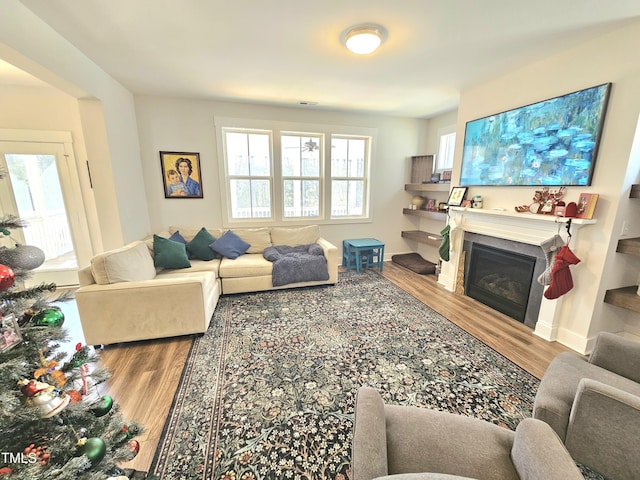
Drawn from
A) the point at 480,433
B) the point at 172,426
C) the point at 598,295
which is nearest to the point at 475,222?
the point at 598,295

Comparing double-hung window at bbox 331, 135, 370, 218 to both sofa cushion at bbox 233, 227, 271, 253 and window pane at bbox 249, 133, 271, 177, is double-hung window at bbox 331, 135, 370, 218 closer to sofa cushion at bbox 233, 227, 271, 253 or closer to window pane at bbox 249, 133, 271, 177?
window pane at bbox 249, 133, 271, 177

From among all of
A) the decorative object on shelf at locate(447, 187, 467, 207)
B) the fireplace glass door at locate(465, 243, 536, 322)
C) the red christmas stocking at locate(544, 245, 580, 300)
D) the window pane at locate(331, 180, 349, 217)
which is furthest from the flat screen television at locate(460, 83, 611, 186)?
the window pane at locate(331, 180, 349, 217)

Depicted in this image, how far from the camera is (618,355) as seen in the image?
4.80ft

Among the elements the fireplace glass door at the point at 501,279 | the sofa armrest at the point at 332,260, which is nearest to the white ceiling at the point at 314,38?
the fireplace glass door at the point at 501,279

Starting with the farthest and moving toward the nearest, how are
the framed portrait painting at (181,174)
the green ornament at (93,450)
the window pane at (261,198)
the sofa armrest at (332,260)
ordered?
1. the window pane at (261,198)
2. the framed portrait painting at (181,174)
3. the sofa armrest at (332,260)
4. the green ornament at (93,450)

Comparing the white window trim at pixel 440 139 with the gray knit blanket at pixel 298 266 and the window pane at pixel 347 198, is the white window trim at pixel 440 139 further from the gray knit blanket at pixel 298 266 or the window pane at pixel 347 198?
the gray knit blanket at pixel 298 266

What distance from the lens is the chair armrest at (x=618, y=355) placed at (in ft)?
4.67

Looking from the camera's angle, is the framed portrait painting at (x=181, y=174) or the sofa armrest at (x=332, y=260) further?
the framed portrait painting at (x=181, y=174)

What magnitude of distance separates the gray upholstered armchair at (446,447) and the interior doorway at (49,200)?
4.19 metres

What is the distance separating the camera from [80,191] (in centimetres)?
342

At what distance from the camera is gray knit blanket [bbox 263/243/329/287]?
3416 millimetres

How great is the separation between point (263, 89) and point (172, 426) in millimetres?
3466

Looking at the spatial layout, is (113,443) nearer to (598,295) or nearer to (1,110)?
(598,295)

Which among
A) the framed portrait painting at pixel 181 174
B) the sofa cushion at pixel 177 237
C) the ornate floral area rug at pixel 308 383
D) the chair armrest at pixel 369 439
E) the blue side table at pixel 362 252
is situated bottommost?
the ornate floral area rug at pixel 308 383
